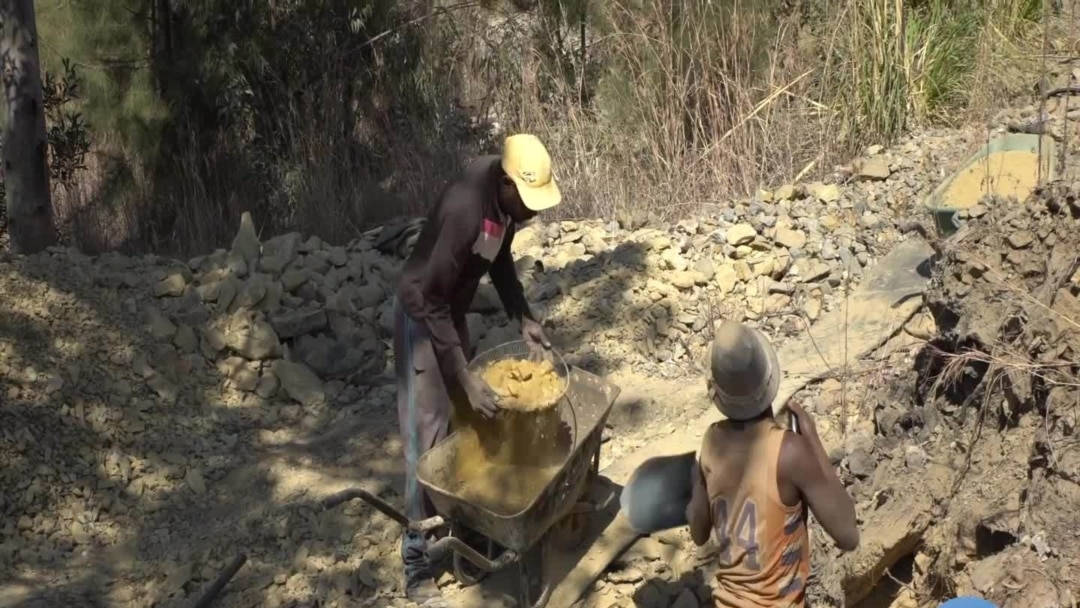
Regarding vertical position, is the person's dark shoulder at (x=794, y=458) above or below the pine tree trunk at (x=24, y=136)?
below

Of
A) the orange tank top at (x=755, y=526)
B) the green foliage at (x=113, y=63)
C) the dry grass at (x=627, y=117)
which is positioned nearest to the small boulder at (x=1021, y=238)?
the orange tank top at (x=755, y=526)

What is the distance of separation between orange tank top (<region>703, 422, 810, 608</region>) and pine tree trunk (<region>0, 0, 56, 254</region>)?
6.19m

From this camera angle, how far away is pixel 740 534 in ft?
10.9

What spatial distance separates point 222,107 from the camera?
35.6 feet

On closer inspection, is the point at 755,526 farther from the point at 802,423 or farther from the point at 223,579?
the point at 223,579

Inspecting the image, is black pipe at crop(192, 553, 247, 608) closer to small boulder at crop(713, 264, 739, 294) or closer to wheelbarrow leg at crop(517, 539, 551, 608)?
wheelbarrow leg at crop(517, 539, 551, 608)

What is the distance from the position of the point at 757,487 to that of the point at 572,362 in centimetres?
340

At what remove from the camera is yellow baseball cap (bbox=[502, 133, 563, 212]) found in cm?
431

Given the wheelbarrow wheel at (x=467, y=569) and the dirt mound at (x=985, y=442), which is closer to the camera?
the dirt mound at (x=985, y=442)

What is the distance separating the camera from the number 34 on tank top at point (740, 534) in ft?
10.8

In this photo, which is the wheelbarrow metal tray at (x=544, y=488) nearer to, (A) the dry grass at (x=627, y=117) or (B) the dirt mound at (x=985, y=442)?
(B) the dirt mound at (x=985, y=442)

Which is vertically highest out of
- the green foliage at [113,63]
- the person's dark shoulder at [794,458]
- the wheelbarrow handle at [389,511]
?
the green foliage at [113,63]

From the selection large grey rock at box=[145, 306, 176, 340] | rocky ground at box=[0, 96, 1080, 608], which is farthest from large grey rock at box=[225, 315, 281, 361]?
large grey rock at box=[145, 306, 176, 340]

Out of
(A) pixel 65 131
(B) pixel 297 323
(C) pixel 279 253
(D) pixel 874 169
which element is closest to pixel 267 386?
(B) pixel 297 323
